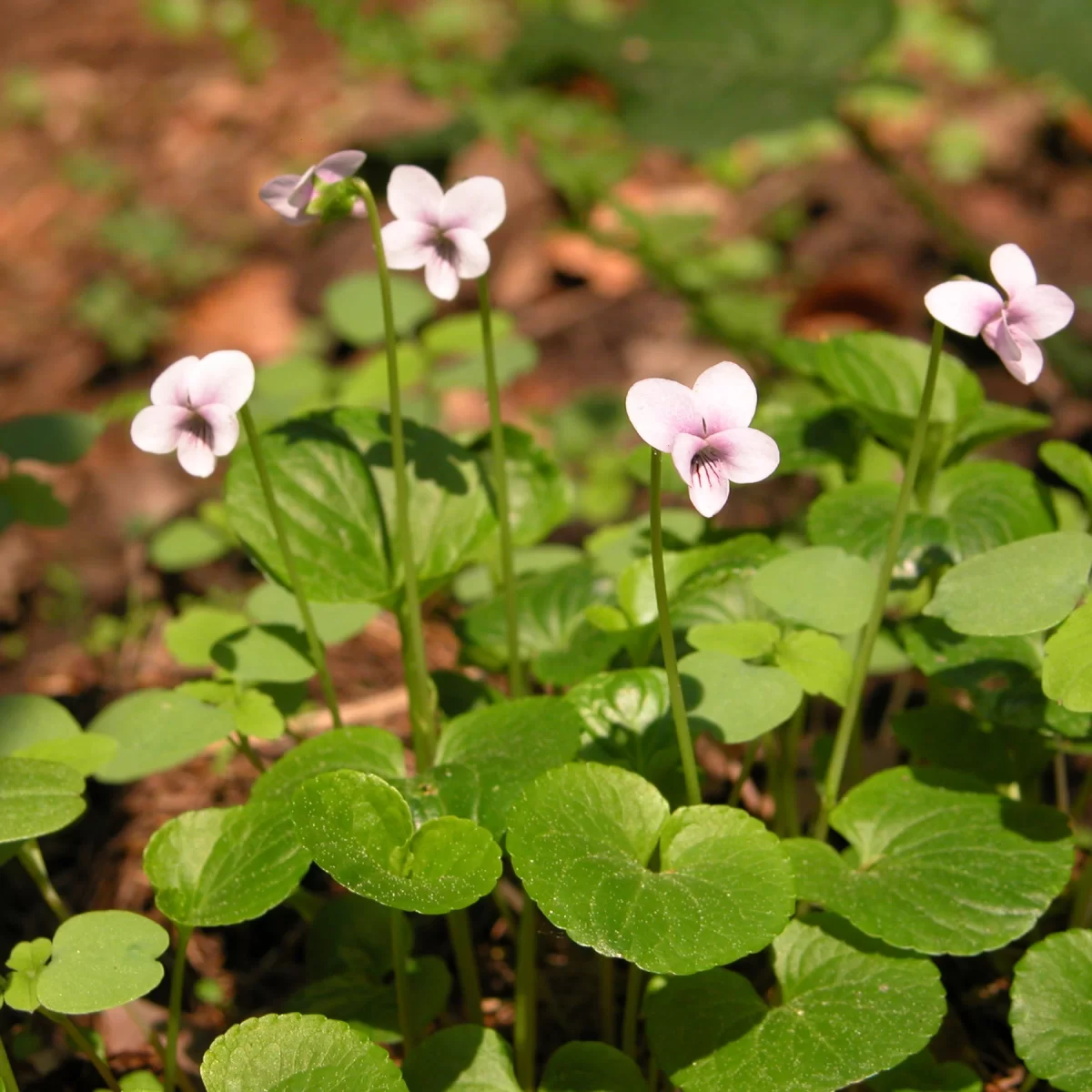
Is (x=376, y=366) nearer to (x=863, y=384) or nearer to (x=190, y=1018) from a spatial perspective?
(x=863, y=384)

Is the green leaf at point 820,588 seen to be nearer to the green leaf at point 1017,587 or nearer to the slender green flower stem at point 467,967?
the green leaf at point 1017,587

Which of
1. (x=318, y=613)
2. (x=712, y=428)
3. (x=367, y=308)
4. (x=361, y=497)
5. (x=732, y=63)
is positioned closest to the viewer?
(x=712, y=428)

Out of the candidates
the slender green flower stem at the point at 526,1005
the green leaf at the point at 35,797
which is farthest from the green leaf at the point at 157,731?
the slender green flower stem at the point at 526,1005

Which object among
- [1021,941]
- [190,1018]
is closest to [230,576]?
[190,1018]

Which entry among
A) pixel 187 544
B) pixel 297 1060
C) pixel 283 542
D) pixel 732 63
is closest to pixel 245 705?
pixel 283 542

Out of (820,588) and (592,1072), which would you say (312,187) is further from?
(592,1072)

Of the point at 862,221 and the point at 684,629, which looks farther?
the point at 862,221
